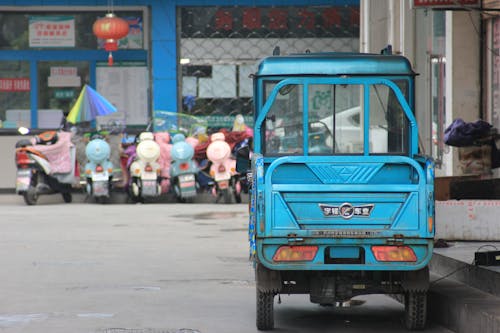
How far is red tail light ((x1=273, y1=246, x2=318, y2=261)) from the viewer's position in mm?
9180

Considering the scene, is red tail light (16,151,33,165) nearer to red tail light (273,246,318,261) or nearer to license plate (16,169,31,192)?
license plate (16,169,31,192)

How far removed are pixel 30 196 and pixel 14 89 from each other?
15.3 ft

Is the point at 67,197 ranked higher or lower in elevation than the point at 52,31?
lower

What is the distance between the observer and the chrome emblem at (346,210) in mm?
9234

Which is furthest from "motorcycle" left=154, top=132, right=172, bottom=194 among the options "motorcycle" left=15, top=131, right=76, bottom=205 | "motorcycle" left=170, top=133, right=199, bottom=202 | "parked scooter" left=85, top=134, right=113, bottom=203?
"motorcycle" left=15, top=131, right=76, bottom=205

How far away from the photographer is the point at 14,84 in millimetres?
28812

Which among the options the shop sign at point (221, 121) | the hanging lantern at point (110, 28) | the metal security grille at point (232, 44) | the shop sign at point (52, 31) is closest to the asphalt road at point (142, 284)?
the hanging lantern at point (110, 28)

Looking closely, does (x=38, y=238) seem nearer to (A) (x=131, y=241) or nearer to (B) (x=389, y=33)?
(A) (x=131, y=241)

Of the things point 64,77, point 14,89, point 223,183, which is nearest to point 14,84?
point 14,89

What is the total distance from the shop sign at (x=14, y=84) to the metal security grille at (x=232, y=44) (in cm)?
364

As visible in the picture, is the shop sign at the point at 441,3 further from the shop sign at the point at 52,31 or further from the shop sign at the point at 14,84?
the shop sign at the point at 14,84

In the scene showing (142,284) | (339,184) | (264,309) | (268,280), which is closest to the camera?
(339,184)

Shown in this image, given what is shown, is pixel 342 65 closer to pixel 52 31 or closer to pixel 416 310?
pixel 416 310

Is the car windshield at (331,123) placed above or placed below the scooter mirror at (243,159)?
above
